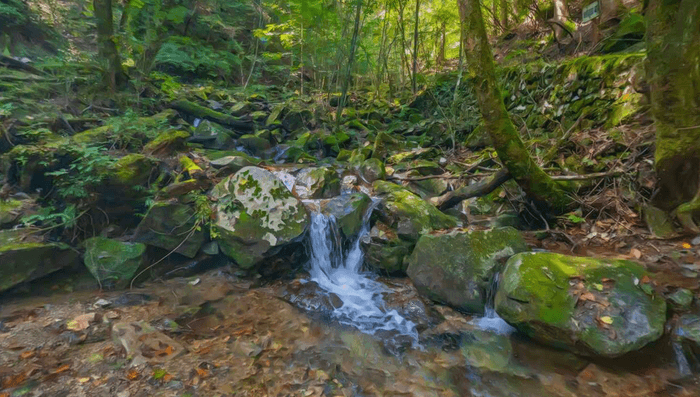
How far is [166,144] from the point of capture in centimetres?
614

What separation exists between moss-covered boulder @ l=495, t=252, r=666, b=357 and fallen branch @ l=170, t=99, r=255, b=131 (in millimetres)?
8886

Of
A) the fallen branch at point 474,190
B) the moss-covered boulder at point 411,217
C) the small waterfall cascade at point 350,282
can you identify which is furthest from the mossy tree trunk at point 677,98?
the small waterfall cascade at point 350,282

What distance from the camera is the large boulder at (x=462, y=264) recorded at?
4090 mm

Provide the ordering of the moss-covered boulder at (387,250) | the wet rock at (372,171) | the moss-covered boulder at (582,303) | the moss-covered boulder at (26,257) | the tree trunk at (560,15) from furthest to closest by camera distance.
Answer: the tree trunk at (560,15) < the wet rock at (372,171) < the moss-covered boulder at (387,250) < the moss-covered boulder at (26,257) < the moss-covered boulder at (582,303)

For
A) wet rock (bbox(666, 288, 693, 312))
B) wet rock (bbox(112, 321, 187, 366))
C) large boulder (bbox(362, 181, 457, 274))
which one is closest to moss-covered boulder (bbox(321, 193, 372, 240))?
large boulder (bbox(362, 181, 457, 274))

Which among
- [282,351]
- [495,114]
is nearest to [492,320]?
[282,351]

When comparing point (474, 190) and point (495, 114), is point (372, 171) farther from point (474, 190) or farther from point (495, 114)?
point (495, 114)

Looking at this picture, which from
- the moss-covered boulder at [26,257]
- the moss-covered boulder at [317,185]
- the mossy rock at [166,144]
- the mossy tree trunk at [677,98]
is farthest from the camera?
the moss-covered boulder at [317,185]

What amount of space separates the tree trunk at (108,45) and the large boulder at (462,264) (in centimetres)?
799

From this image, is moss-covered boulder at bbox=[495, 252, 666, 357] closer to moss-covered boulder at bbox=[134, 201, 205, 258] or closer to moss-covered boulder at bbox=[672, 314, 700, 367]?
moss-covered boulder at bbox=[672, 314, 700, 367]

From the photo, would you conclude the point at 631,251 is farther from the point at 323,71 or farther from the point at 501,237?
the point at 323,71

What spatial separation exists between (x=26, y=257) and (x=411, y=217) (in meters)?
5.34

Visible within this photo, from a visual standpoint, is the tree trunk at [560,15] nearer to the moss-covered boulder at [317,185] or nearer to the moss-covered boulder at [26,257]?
the moss-covered boulder at [317,185]

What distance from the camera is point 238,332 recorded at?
146 inches
